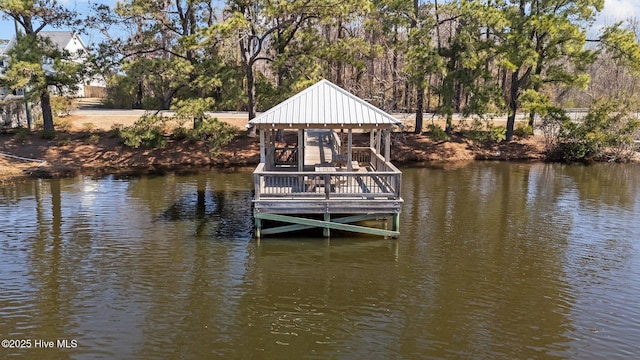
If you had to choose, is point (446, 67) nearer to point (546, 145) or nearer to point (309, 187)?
point (546, 145)

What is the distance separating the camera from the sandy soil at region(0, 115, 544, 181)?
2703 centimetres

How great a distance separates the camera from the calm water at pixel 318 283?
8930 millimetres

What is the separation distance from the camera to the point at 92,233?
49.8ft

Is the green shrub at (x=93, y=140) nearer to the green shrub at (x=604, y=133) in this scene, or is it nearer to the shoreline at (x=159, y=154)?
the shoreline at (x=159, y=154)

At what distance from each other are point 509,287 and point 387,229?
17.0 ft

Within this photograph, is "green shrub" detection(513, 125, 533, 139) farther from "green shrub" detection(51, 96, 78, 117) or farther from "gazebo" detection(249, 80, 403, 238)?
"green shrub" detection(51, 96, 78, 117)

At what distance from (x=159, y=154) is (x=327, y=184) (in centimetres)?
1840

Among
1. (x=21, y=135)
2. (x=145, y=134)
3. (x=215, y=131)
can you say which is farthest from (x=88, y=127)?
(x=215, y=131)

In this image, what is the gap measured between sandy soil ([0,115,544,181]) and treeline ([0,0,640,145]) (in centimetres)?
212

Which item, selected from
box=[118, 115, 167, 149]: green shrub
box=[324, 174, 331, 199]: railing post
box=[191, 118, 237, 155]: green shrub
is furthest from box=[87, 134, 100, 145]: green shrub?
box=[324, 174, 331, 199]: railing post

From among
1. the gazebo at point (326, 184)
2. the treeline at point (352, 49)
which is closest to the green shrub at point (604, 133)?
the treeline at point (352, 49)

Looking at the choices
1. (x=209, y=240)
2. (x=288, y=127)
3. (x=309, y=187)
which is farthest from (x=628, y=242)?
(x=209, y=240)

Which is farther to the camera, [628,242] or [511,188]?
[511,188]

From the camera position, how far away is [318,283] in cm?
1152
